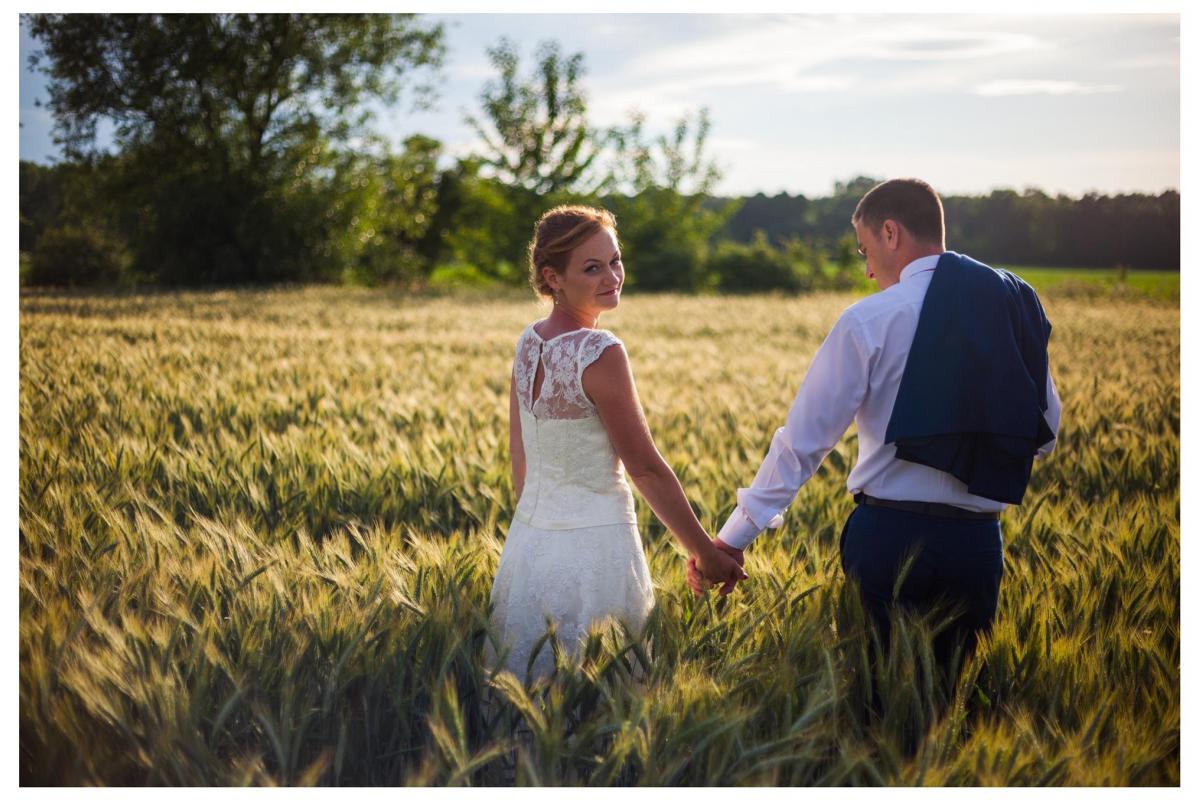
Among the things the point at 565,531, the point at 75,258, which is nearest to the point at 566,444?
Result: the point at 565,531

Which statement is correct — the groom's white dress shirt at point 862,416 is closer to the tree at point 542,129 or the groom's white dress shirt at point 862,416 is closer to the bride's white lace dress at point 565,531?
the bride's white lace dress at point 565,531

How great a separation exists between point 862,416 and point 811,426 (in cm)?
16

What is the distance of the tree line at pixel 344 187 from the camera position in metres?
5.68

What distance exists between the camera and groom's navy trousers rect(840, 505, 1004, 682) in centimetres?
208

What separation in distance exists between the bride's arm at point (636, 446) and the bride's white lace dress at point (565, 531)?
55 millimetres

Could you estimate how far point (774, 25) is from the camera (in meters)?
3.19

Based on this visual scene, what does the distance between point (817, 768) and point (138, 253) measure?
15.4 m

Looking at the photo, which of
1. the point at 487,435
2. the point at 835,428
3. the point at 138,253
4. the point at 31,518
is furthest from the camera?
the point at 138,253

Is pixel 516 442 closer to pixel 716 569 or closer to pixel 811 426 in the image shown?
pixel 716 569

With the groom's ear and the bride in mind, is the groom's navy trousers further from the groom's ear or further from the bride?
the groom's ear

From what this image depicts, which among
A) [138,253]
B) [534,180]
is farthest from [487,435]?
[534,180]

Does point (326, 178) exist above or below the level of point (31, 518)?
above

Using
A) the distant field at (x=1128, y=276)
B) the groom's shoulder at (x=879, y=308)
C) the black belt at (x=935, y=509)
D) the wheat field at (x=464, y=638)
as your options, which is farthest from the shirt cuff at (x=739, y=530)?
the distant field at (x=1128, y=276)
